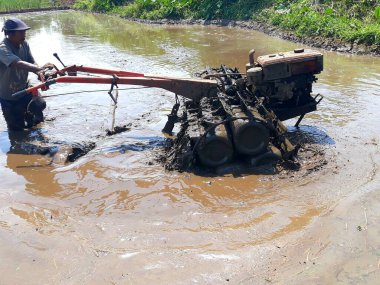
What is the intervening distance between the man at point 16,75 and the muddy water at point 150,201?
0.31 meters

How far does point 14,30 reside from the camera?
6.72 metres

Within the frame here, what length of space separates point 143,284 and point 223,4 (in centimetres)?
1937

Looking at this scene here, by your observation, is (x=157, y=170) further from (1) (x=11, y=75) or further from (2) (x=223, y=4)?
(2) (x=223, y=4)

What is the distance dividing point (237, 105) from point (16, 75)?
3.70m

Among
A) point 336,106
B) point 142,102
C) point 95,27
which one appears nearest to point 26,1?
point 95,27

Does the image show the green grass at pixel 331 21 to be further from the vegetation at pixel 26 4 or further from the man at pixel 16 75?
the vegetation at pixel 26 4

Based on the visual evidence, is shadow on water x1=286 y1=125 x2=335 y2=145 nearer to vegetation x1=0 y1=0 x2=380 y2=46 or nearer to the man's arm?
the man's arm

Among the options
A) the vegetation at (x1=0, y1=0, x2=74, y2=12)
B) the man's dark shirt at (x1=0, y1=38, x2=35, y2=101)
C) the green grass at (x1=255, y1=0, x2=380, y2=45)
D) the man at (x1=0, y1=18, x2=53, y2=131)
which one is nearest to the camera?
the man at (x1=0, y1=18, x2=53, y2=131)

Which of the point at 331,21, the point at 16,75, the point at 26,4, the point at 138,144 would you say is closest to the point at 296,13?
the point at 331,21

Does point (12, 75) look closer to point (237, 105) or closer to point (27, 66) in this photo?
point (27, 66)

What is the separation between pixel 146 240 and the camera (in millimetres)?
4391

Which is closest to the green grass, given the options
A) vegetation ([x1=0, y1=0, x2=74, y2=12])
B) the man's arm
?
the man's arm

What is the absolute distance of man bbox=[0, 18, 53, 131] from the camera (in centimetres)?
662

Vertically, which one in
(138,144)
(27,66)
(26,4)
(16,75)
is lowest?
(138,144)
